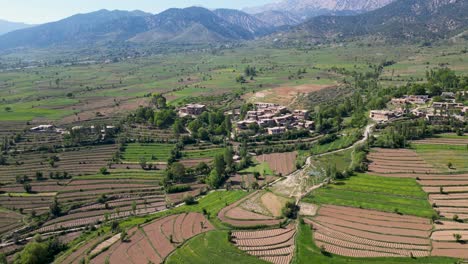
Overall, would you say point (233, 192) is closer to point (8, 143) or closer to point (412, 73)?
point (8, 143)

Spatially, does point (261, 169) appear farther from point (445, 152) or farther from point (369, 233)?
point (445, 152)

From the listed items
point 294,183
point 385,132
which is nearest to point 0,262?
point 294,183

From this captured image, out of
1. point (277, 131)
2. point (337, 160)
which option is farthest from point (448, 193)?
point (277, 131)

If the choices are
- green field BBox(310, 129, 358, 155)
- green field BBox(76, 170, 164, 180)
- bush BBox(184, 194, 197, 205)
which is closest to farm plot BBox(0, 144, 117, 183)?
green field BBox(76, 170, 164, 180)

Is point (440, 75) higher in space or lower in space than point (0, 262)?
higher

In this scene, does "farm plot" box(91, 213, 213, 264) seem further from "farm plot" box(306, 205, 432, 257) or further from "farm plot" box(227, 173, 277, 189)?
"farm plot" box(306, 205, 432, 257)
